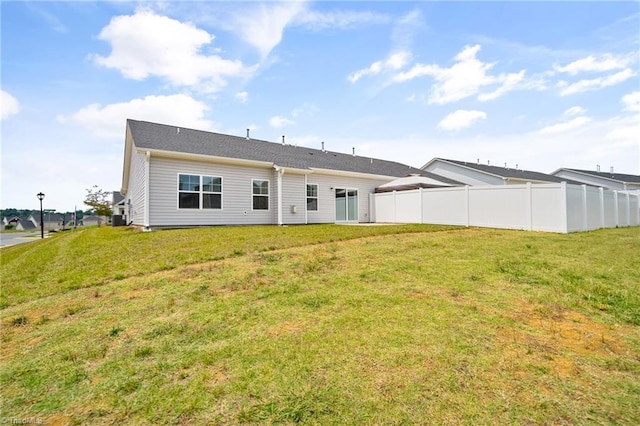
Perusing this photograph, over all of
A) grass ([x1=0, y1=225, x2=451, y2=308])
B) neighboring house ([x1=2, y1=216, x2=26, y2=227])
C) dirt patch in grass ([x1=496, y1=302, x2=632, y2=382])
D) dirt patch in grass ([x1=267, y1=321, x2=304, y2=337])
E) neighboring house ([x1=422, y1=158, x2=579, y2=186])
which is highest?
neighboring house ([x1=422, y1=158, x2=579, y2=186])

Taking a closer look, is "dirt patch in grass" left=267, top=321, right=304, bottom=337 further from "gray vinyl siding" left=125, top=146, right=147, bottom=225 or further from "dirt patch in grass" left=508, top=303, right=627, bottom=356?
"gray vinyl siding" left=125, top=146, right=147, bottom=225

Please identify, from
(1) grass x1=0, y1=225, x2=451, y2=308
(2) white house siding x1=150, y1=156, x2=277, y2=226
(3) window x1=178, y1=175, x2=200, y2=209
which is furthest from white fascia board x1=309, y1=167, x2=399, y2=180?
(1) grass x1=0, y1=225, x2=451, y2=308

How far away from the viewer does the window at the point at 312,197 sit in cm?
→ 1569

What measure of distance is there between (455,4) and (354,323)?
37.3ft

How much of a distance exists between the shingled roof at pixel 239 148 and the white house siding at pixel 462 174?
6320 mm

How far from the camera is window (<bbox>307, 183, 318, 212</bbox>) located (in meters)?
15.7

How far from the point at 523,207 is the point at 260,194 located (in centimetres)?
1121

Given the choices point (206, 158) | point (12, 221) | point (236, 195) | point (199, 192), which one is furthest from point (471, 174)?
point (12, 221)

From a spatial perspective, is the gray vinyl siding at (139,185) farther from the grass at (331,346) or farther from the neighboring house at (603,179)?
the neighboring house at (603,179)

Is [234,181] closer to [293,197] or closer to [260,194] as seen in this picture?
[260,194]

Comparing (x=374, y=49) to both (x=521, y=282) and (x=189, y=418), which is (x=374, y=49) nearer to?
(x=521, y=282)

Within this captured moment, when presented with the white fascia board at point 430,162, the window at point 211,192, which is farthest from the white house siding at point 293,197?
the white fascia board at point 430,162

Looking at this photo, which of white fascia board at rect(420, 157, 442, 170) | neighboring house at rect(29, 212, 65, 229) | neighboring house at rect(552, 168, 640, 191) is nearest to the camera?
white fascia board at rect(420, 157, 442, 170)

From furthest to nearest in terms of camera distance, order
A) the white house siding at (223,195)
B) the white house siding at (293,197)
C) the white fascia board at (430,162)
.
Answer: the white fascia board at (430,162) → the white house siding at (293,197) → the white house siding at (223,195)
